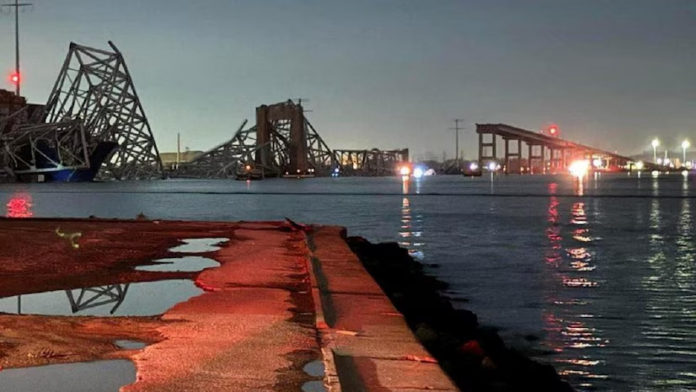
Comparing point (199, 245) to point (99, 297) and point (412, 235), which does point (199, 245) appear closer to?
point (99, 297)

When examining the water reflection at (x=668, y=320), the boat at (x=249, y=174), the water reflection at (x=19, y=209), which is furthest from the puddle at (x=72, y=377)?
the boat at (x=249, y=174)

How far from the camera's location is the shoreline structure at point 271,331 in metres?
5.39

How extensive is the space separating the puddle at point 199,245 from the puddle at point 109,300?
12.4ft

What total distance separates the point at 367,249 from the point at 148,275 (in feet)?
22.3

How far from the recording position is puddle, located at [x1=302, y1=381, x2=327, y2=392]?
5.04m

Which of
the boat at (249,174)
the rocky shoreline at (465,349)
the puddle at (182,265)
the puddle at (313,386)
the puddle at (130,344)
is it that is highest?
the boat at (249,174)

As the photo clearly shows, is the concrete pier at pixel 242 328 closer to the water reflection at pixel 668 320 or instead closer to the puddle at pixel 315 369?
the puddle at pixel 315 369

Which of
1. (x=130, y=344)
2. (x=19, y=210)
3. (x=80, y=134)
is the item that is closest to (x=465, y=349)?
(x=130, y=344)

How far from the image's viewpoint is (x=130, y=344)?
633 cm

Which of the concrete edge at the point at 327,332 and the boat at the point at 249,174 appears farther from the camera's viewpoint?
the boat at the point at 249,174

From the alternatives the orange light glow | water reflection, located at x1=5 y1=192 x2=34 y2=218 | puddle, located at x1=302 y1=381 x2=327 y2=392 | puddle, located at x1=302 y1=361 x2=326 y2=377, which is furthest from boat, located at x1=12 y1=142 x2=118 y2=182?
puddle, located at x1=302 y1=381 x2=327 y2=392

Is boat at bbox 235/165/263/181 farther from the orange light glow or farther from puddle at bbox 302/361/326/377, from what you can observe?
puddle at bbox 302/361/326/377

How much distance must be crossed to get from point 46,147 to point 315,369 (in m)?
96.9

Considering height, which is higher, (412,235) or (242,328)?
(242,328)
